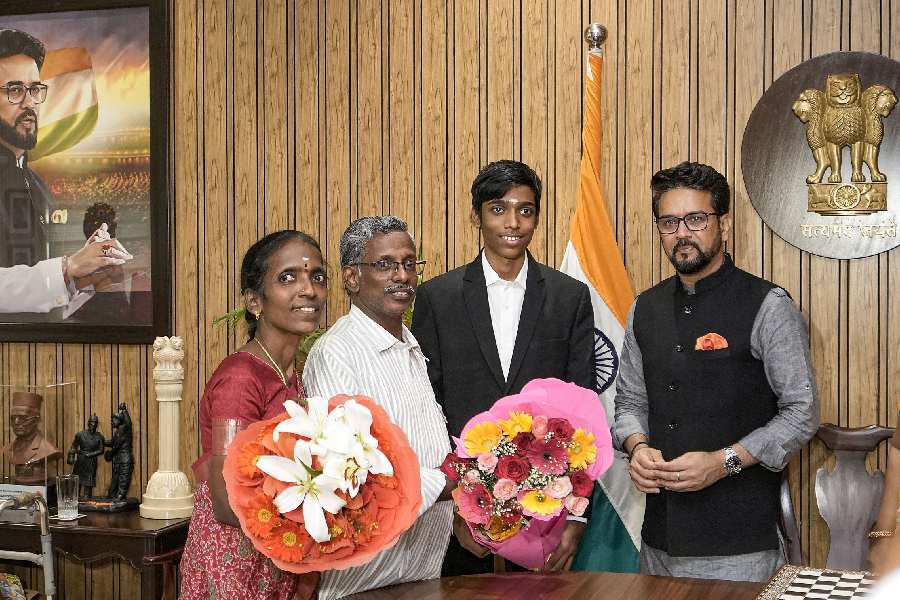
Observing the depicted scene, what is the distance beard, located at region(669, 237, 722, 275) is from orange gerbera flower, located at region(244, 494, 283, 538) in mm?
1653

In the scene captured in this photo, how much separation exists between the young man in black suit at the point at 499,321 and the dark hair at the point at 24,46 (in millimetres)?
2585

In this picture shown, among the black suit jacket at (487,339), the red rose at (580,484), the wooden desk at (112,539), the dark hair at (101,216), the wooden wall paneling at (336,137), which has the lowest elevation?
the wooden desk at (112,539)

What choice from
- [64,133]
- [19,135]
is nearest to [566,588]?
[64,133]

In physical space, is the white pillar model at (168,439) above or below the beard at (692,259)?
below

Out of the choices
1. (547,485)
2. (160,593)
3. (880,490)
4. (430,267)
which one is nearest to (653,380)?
(547,485)

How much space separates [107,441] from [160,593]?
861 millimetres

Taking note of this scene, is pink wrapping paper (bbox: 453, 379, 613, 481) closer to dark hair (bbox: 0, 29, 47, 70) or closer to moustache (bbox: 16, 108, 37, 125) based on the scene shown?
moustache (bbox: 16, 108, 37, 125)

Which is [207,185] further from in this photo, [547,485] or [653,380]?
[547,485]

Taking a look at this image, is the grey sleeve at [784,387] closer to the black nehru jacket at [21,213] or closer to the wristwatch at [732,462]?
the wristwatch at [732,462]

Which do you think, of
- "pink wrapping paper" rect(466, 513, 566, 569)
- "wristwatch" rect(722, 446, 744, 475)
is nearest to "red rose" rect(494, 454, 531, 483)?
"pink wrapping paper" rect(466, 513, 566, 569)

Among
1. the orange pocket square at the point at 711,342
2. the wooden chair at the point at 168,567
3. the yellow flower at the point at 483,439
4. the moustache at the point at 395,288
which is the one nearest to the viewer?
the yellow flower at the point at 483,439

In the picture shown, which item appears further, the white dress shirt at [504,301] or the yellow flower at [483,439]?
the white dress shirt at [504,301]

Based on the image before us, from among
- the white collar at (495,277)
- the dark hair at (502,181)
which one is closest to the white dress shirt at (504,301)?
the white collar at (495,277)

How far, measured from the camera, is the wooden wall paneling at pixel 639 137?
12.9 ft
